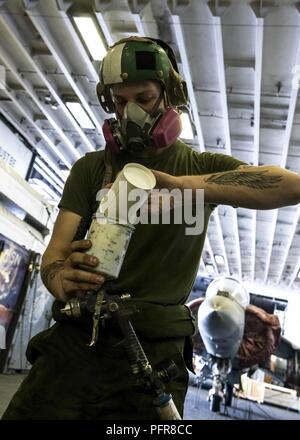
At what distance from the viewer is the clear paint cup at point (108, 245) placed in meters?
0.74

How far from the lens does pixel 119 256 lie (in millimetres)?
759

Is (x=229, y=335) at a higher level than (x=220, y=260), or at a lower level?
lower

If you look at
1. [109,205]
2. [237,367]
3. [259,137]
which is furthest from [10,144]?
[109,205]

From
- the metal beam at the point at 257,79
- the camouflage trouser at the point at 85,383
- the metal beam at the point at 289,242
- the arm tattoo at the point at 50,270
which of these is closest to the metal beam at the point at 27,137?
the metal beam at the point at 257,79

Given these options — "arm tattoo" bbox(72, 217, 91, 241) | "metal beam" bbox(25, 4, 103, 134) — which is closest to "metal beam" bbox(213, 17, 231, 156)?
"metal beam" bbox(25, 4, 103, 134)

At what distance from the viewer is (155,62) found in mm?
1056

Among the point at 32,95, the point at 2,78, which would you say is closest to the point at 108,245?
the point at 2,78

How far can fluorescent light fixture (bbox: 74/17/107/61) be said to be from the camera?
156 inches

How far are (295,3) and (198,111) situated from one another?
222 centimetres

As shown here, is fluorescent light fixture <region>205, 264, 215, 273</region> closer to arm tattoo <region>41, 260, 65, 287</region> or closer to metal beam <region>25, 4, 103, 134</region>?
metal beam <region>25, 4, 103, 134</region>

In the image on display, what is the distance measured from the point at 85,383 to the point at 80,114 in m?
5.55

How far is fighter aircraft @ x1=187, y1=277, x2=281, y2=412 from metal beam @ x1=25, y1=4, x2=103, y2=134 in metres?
3.48

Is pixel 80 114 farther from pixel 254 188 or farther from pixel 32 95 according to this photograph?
pixel 254 188

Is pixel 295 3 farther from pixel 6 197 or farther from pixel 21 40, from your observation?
pixel 6 197
